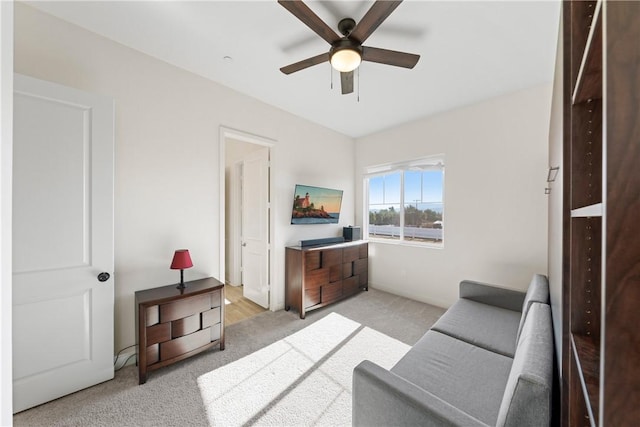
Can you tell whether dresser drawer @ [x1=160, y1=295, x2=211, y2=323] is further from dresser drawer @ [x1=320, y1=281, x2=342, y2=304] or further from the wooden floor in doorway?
dresser drawer @ [x1=320, y1=281, x2=342, y2=304]

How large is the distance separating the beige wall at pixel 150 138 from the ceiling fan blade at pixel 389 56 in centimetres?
173

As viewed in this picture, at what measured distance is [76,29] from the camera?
190cm

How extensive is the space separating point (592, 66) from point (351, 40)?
1.45 m

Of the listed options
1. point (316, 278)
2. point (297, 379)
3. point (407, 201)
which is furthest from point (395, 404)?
point (407, 201)

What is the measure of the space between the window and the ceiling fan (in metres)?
2.12

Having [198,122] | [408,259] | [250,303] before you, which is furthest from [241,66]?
[408,259]

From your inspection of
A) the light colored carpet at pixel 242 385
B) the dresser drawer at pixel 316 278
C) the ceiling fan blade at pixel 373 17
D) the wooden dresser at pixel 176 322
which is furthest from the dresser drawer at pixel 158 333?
the ceiling fan blade at pixel 373 17

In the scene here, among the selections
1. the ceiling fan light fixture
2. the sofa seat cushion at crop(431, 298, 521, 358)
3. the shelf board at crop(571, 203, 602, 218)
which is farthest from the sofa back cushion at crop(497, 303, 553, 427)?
the ceiling fan light fixture

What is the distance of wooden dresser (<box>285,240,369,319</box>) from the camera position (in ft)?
10.3

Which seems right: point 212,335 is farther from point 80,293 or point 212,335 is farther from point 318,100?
point 318,100

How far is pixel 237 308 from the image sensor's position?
3.39 metres

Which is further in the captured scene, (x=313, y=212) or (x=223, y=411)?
(x=313, y=212)

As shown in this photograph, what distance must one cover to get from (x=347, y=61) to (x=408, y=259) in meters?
3.00

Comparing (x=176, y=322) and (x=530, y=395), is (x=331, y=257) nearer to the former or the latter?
(x=176, y=322)
